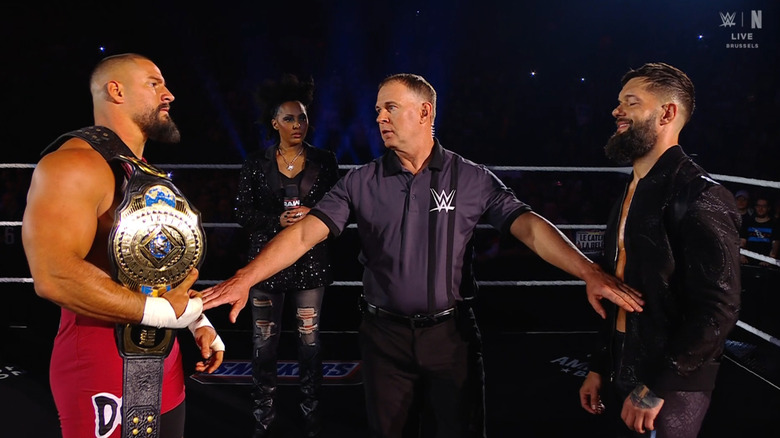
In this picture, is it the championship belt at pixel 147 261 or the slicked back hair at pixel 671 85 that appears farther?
the slicked back hair at pixel 671 85

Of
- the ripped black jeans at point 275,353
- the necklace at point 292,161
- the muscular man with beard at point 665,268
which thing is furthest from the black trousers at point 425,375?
the necklace at point 292,161

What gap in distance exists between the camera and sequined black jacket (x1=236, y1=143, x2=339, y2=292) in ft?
10.4

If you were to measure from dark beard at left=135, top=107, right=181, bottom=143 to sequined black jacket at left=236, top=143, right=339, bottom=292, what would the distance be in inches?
48.7

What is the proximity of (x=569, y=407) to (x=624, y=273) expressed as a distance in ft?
5.25

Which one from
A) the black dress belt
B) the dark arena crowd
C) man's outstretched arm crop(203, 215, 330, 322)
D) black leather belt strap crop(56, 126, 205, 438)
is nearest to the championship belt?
black leather belt strap crop(56, 126, 205, 438)

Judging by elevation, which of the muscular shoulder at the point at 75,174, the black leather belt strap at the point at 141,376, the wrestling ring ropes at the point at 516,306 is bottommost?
the wrestling ring ropes at the point at 516,306

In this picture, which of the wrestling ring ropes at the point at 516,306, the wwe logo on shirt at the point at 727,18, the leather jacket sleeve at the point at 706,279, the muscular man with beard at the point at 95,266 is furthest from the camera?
the wwe logo on shirt at the point at 727,18

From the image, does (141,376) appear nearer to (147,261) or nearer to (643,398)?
(147,261)

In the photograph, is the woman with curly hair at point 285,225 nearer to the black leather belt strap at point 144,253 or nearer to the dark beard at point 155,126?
the dark beard at point 155,126

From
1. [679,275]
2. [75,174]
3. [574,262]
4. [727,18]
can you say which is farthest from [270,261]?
[727,18]

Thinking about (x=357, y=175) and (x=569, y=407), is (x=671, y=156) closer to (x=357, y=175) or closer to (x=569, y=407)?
(x=357, y=175)

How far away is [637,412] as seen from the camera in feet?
5.69

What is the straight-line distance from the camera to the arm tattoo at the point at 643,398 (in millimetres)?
1711

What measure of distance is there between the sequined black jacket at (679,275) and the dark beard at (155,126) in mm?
1367
